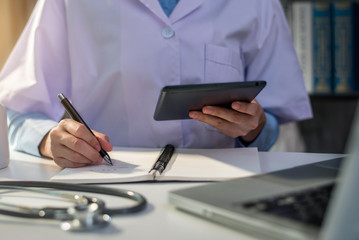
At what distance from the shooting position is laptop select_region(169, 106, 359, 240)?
0.32 m

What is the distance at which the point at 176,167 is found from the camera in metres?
0.70

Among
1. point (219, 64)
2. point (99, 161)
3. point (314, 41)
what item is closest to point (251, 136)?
point (219, 64)

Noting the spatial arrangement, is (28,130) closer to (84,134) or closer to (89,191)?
(84,134)

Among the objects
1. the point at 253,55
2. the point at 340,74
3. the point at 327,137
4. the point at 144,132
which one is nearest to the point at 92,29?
the point at 144,132

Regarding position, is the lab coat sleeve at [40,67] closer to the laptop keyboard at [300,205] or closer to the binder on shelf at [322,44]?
the laptop keyboard at [300,205]

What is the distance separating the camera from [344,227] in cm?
33

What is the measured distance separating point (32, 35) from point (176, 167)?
1.71 ft

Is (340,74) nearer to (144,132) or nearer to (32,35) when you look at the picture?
(144,132)

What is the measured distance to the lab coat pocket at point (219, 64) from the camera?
1012mm

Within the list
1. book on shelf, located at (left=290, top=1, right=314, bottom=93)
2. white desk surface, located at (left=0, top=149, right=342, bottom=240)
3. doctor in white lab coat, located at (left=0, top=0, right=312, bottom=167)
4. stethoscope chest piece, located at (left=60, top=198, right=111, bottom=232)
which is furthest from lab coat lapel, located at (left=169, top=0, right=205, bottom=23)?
book on shelf, located at (left=290, top=1, right=314, bottom=93)

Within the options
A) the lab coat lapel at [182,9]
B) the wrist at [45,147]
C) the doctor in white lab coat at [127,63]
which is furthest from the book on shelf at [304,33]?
the wrist at [45,147]

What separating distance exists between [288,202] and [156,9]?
649 mm

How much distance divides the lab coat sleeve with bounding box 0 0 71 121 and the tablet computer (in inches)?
13.4

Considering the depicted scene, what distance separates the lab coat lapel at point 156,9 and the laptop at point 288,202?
513 millimetres
